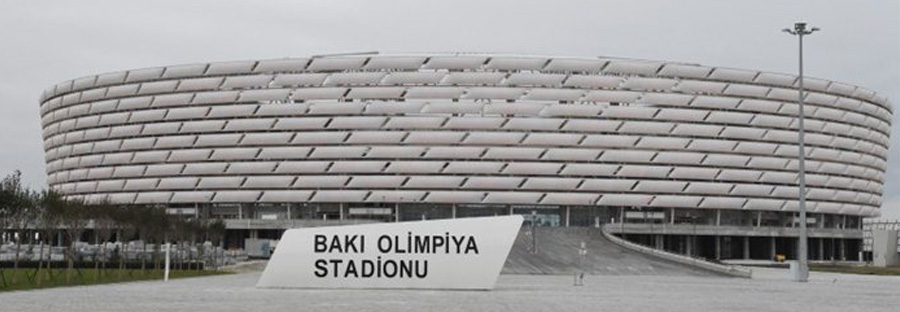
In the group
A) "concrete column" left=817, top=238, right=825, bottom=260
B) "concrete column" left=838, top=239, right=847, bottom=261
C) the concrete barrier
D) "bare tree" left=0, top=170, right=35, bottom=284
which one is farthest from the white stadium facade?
"bare tree" left=0, top=170, right=35, bottom=284

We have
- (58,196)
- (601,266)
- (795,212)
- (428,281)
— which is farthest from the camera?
(795,212)

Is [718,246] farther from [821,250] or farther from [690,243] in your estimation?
[821,250]

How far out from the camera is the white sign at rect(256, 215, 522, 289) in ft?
109

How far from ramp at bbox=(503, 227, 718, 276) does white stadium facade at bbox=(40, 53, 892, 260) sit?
55.4 ft

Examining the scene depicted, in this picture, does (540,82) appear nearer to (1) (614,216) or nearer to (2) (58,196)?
(1) (614,216)

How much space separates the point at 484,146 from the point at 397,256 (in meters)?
78.2

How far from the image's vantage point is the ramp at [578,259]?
64875 mm

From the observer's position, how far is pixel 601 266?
69.2 meters

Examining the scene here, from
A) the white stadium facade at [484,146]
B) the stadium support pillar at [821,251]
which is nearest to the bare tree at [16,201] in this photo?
the white stadium facade at [484,146]

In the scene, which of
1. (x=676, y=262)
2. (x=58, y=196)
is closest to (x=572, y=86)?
(x=676, y=262)

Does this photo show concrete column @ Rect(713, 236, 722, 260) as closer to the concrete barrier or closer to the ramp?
the ramp

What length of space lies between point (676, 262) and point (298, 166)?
52.2 m

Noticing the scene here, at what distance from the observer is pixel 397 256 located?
33406 millimetres

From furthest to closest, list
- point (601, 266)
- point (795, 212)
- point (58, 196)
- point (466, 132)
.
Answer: point (795, 212), point (466, 132), point (601, 266), point (58, 196)
